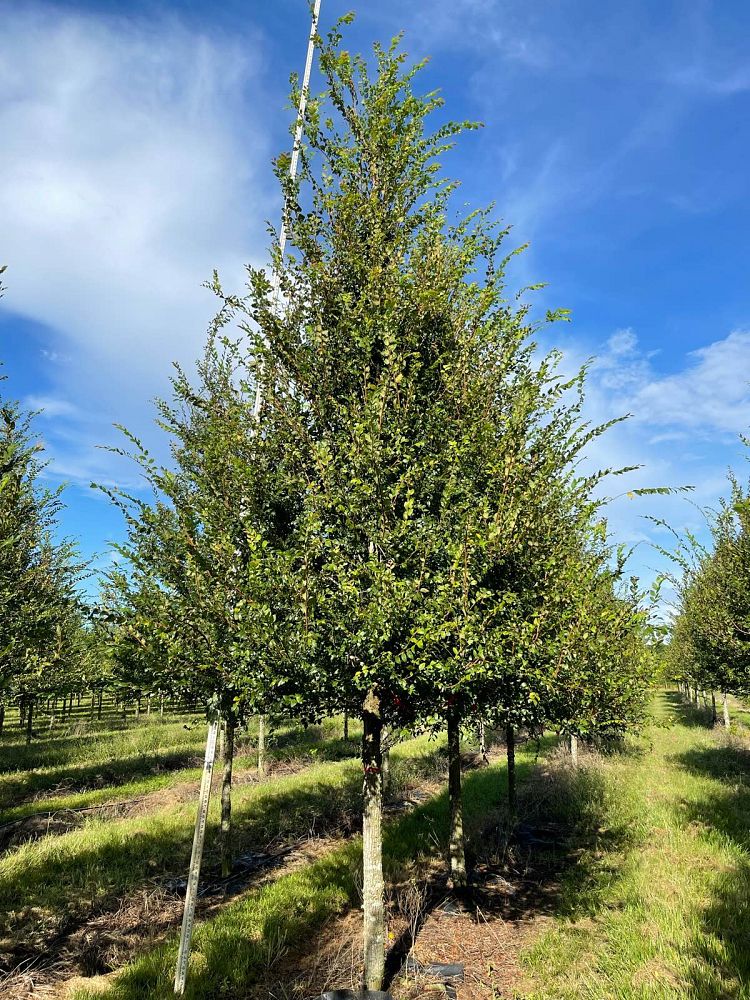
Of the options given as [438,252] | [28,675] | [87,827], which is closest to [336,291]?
[438,252]

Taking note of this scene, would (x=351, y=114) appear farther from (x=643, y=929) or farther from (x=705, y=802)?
(x=705, y=802)

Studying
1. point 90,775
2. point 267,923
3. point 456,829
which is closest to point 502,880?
point 456,829

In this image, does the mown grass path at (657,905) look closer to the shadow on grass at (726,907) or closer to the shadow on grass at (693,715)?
the shadow on grass at (726,907)

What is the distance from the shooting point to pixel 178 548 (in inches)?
295

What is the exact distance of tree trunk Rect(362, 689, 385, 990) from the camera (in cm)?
680

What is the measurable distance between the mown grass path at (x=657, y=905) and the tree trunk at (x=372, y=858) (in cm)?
196

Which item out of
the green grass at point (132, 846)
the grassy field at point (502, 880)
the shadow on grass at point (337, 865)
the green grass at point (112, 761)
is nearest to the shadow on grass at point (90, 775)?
the green grass at point (112, 761)

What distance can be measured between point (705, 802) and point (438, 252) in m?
15.7

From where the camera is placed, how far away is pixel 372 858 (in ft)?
23.5

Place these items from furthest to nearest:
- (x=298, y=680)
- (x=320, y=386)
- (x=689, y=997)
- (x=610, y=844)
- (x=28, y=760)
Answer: (x=28, y=760), (x=610, y=844), (x=320, y=386), (x=298, y=680), (x=689, y=997)

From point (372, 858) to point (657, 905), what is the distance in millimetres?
5089

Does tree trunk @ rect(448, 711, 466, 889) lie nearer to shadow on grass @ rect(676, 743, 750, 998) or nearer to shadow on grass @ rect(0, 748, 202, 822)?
shadow on grass @ rect(676, 743, 750, 998)

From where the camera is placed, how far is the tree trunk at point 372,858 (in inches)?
268

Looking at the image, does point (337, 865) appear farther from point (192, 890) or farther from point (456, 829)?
point (192, 890)
